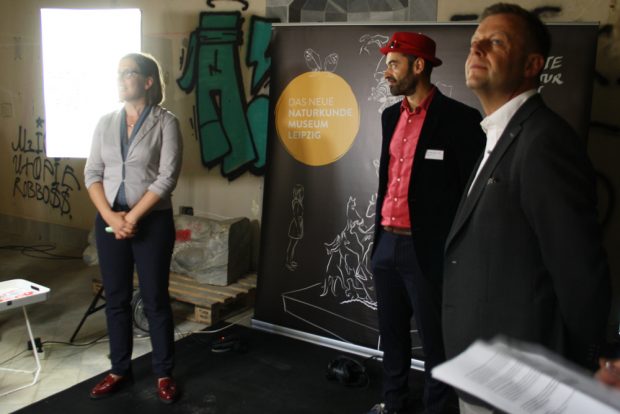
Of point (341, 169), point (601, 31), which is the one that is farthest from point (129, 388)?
point (601, 31)

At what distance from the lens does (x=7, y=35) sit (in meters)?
6.01

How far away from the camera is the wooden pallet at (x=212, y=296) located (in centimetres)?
384

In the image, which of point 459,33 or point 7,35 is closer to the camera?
point 459,33

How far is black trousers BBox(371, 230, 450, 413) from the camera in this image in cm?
235

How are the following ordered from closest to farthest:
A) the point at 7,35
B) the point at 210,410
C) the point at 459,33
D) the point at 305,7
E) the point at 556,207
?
the point at 556,207
the point at 210,410
the point at 459,33
the point at 305,7
the point at 7,35

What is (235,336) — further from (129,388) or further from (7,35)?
(7,35)

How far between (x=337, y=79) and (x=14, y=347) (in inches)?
106

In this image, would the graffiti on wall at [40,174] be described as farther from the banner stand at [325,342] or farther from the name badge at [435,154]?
the name badge at [435,154]

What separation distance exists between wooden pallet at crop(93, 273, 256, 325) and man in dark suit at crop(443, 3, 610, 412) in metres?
2.55

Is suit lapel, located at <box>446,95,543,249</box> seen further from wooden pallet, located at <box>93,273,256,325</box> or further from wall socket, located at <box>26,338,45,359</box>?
wall socket, located at <box>26,338,45,359</box>

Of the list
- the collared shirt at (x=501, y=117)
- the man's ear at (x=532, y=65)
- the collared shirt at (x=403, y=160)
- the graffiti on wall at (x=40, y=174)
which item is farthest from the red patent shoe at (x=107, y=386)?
the graffiti on wall at (x=40, y=174)

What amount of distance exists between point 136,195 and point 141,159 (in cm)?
18

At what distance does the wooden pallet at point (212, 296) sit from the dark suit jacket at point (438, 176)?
2009 millimetres

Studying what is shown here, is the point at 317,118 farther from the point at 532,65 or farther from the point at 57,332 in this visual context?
the point at 57,332
